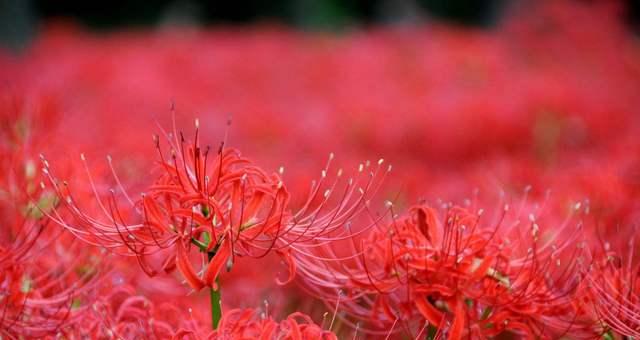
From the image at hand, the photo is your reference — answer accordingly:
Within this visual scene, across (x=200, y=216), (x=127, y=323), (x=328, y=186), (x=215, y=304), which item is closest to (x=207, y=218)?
(x=200, y=216)

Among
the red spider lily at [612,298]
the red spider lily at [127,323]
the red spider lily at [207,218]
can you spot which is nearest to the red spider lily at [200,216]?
the red spider lily at [207,218]

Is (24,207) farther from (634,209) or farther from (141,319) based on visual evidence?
(634,209)

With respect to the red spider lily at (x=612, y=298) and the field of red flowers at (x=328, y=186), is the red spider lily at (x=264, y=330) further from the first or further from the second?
the red spider lily at (x=612, y=298)

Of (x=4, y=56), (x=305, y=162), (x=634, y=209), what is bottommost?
(x=4, y=56)

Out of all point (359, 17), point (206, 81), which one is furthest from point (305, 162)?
point (359, 17)

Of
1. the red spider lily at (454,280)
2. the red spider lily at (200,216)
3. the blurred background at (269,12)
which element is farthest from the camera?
the blurred background at (269,12)

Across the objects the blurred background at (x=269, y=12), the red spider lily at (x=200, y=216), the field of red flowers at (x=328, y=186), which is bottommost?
the blurred background at (x=269, y=12)

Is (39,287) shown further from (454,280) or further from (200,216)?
(454,280)
